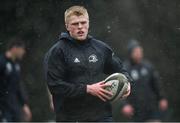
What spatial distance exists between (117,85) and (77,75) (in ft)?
1.60

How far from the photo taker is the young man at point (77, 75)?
6.19 m

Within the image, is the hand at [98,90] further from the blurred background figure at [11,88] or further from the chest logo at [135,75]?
the chest logo at [135,75]

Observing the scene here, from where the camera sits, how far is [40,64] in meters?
14.7

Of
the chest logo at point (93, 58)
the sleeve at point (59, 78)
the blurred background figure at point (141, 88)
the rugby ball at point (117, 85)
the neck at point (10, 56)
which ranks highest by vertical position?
the chest logo at point (93, 58)

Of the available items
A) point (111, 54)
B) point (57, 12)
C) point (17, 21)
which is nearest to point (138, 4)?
point (57, 12)

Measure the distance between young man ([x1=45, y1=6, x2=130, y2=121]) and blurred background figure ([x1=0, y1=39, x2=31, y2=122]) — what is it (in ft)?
11.1

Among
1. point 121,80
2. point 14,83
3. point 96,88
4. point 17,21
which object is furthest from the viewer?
point 17,21

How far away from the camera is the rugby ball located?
255 inches

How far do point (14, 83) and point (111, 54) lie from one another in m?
3.52

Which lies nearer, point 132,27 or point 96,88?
point 96,88

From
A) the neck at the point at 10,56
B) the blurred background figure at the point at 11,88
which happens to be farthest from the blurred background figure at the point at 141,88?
the neck at the point at 10,56

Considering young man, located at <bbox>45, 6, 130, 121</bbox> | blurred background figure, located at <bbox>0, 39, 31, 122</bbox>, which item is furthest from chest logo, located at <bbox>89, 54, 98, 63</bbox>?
blurred background figure, located at <bbox>0, 39, 31, 122</bbox>

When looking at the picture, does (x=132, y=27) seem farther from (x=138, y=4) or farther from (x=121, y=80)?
(x=121, y=80)

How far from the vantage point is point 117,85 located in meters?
6.53
